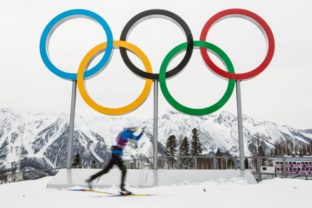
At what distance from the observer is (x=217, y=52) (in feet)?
46.2

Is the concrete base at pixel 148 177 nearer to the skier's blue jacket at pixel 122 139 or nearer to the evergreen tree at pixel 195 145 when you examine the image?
the skier's blue jacket at pixel 122 139

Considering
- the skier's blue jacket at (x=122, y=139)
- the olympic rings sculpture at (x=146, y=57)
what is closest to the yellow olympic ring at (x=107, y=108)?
the olympic rings sculpture at (x=146, y=57)

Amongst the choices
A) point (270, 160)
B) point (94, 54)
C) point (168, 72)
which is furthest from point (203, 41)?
point (270, 160)

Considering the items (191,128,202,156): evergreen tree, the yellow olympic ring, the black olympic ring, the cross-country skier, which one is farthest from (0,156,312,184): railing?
(191,128,202,156): evergreen tree

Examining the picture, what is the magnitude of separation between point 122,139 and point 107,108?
5.09 m

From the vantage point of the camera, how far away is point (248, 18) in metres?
14.6

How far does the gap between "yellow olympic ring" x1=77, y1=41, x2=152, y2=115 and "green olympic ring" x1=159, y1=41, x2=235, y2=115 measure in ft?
1.96

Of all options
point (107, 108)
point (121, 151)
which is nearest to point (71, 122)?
point (107, 108)

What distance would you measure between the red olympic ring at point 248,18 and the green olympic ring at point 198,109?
0.27 meters

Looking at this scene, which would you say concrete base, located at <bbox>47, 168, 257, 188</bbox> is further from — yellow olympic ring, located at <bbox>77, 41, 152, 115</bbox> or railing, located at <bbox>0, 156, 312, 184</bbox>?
railing, located at <bbox>0, 156, 312, 184</bbox>

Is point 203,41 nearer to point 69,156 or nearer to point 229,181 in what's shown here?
point 229,181

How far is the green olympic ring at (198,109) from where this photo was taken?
13484 mm

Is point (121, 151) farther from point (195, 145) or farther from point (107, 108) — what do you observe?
point (195, 145)

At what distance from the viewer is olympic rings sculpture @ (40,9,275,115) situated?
44.7ft
